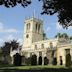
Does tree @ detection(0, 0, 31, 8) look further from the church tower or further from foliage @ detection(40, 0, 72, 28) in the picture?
the church tower

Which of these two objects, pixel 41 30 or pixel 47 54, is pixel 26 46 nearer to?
pixel 41 30

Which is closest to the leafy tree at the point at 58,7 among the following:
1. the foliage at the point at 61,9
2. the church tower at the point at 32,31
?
the foliage at the point at 61,9

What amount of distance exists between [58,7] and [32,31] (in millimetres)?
63412

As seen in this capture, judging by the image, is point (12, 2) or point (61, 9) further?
point (61, 9)

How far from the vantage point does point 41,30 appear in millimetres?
89250

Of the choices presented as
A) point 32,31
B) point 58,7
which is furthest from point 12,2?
point 32,31

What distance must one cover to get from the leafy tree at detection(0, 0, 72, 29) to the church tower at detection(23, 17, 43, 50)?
196ft

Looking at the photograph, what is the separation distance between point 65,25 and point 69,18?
2.22 m

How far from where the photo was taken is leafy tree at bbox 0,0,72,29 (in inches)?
773

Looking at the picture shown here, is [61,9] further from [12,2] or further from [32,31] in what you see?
[32,31]

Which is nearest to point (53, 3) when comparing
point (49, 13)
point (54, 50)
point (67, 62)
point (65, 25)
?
point (49, 13)

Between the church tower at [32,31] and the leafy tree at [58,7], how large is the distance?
196 ft

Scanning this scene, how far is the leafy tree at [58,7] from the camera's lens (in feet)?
64.4

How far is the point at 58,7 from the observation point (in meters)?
22.9
